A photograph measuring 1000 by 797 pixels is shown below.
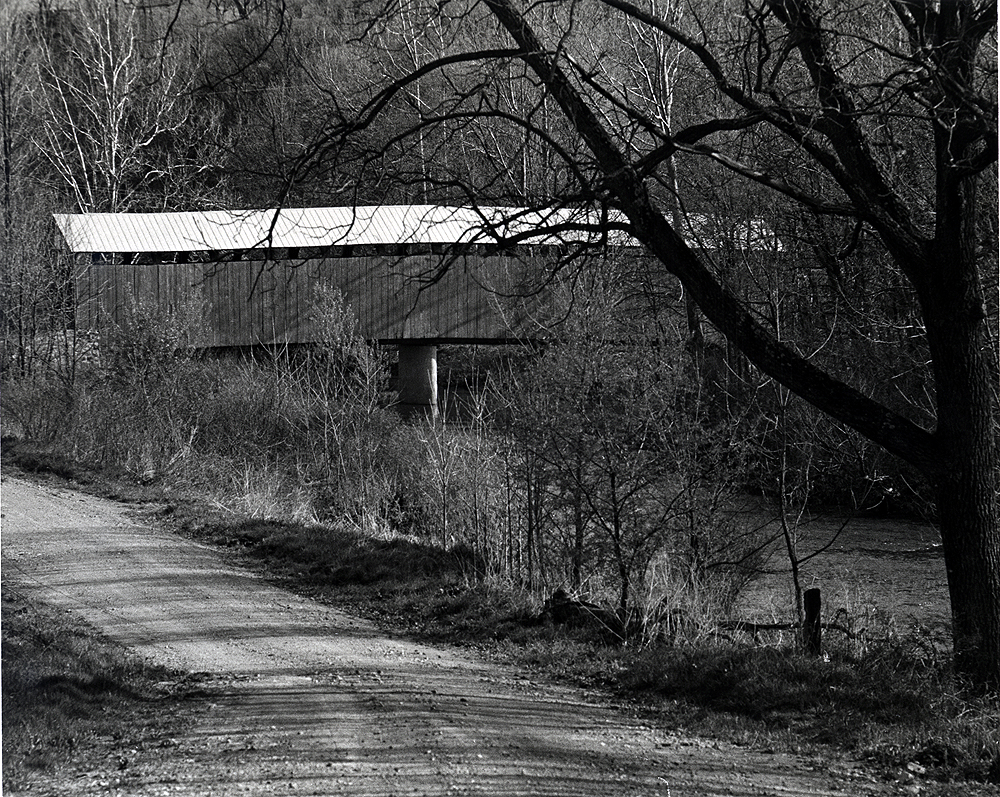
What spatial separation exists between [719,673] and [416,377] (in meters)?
16.2

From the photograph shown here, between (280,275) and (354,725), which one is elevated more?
(280,275)

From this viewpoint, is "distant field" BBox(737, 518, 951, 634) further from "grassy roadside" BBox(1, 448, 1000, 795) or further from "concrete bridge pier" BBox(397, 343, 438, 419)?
"concrete bridge pier" BBox(397, 343, 438, 419)

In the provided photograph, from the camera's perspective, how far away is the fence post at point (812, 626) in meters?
5.50

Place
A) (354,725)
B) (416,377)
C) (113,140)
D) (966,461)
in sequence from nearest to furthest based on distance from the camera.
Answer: (354,725) < (966,461) < (416,377) < (113,140)

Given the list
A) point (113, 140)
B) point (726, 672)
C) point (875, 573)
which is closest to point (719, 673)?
point (726, 672)

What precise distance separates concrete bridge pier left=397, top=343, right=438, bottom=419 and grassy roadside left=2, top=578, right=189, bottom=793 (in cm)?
1509

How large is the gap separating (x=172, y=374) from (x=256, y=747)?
10731 mm

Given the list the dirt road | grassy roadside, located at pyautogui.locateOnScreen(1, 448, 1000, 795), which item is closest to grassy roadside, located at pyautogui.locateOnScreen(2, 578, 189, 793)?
the dirt road

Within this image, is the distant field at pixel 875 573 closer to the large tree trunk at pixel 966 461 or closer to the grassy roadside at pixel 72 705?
the large tree trunk at pixel 966 461

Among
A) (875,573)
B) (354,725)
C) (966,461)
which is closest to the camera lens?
(354,725)

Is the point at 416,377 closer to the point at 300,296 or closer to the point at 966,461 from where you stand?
the point at 300,296

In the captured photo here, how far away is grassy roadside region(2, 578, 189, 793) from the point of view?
12.5 feet

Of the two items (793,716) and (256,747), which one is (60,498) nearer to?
(256,747)

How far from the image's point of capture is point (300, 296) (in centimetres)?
1830
